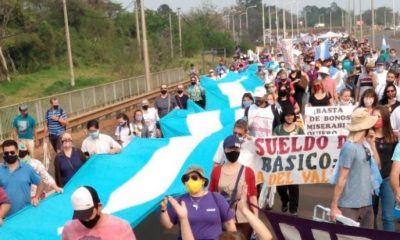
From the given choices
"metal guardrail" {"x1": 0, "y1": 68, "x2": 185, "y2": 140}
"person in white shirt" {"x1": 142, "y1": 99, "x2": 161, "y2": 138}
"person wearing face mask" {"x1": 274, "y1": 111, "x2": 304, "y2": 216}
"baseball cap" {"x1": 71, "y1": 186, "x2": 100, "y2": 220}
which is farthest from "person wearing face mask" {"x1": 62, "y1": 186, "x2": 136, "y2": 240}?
"metal guardrail" {"x1": 0, "y1": 68, "x2": 185, "y2": 140}

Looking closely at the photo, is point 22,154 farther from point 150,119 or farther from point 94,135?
point 150,119

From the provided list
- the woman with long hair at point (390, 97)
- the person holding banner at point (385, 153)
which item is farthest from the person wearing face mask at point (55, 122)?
the person holding banner at point (385, 153)

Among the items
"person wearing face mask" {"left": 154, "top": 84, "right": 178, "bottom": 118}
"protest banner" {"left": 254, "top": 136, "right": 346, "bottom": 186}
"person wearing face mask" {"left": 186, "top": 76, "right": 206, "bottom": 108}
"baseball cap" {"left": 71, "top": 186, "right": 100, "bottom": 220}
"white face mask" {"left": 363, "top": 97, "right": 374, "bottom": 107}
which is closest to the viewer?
"baseball cap" {"left": 71, "top": 186, "right": 100, "bottom": 220}

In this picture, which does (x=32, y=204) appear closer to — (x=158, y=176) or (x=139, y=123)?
(x=158, y=176)

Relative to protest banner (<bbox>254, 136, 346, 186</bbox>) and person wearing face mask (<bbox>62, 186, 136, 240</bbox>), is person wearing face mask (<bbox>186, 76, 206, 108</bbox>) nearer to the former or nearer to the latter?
protest banner (<bbox>254, 136, 346, 186</bbox>)

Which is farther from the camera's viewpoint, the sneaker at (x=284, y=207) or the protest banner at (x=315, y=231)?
the sneaker at (x=284, y=207)

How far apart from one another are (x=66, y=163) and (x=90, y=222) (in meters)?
4.18

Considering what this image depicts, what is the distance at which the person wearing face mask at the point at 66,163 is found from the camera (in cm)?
873

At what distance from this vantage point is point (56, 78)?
53969mm

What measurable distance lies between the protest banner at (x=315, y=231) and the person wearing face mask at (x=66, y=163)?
3.94 meters

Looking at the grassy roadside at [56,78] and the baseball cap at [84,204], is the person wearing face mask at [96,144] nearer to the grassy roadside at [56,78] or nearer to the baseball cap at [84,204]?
the baseball cap at [84,204]

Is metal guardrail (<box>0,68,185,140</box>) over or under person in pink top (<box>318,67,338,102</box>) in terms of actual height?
under

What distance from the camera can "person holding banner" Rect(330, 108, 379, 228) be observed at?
Answer: 6348 mm

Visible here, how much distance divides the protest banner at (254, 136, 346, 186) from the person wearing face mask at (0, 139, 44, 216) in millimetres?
2897
